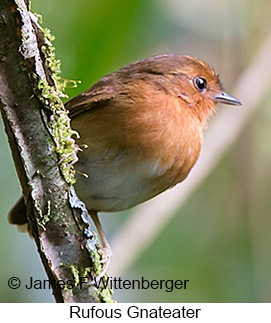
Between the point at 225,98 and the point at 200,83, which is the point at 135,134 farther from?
the point at 225,98

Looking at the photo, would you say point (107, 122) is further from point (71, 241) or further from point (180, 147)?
point (71, 241)

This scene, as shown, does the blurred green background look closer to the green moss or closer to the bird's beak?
the bird's beak

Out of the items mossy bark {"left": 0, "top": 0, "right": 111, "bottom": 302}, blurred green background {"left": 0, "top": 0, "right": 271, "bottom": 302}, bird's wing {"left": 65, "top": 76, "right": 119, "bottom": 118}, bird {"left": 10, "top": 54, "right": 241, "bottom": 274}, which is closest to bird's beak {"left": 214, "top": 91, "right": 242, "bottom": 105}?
blurred green background {"left": 0, "top": 0, "right": 271, "bottom": 302}

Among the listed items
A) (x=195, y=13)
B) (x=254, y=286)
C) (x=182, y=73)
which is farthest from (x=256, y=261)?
(x=195, y=13)

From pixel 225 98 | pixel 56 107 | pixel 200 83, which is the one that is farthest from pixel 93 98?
pixel 56 107

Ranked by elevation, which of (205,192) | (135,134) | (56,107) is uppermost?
(56,107)
